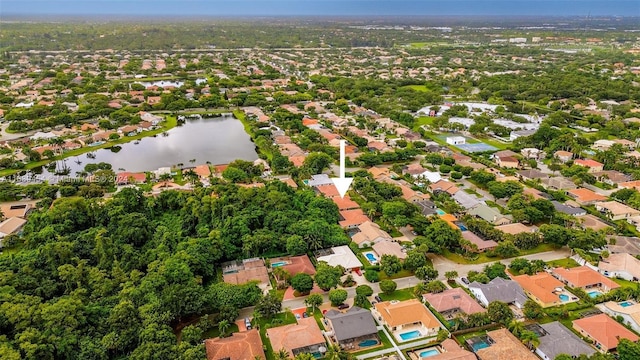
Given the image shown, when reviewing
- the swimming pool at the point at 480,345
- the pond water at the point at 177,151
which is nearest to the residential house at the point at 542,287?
the swimming pool at the point at 480,345

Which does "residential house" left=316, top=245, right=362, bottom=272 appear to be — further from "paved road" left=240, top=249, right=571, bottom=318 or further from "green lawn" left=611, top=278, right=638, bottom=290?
"green lawn" left=611, top=278, right=638, bottom=290

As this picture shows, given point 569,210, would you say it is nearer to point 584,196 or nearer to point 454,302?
point 584,196

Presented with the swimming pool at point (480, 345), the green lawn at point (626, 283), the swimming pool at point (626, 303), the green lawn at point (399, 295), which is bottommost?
the green lawn at point (399, 295)

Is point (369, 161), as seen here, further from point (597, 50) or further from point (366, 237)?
point (597, 50)

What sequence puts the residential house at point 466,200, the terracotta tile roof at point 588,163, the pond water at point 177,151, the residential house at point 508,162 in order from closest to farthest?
the residential house at point 466,200 < the terracotta tile roof at point 588,163 < the residential house at point 508,162 < the pond water at point 177,151

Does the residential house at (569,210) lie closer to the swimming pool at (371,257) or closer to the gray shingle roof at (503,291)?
the gray shingle roof at (503,291)

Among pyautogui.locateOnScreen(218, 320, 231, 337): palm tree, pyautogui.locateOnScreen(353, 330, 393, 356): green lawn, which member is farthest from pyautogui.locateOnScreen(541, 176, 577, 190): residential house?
pyautogui.locateOnScreen(218, 320, 231, 337): palm tree
